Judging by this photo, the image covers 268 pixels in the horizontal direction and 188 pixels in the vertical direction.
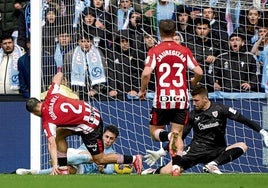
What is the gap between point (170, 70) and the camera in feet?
43.2

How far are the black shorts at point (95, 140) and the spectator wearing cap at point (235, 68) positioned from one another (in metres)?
3.05

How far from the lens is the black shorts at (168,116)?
526 inches

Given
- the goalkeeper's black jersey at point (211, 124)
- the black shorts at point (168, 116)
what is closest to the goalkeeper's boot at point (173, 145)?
the black shorts at point (168, 116)

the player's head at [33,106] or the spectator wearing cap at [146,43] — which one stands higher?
the spectator wearing cap at [146,43]

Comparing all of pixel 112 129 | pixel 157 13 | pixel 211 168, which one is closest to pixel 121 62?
pixel 157 13

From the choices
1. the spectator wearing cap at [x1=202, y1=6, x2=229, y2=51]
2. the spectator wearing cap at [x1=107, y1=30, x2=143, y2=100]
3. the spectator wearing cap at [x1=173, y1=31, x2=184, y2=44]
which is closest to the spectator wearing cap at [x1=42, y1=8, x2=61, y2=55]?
the spectator wearing cap at [x1=107, y1=30, x2=143, y2=100]

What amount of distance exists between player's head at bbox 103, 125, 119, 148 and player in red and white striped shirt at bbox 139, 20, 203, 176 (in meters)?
1.99

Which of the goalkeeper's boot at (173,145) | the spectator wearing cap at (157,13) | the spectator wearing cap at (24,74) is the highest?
the spectator wearing cap at (157,13)

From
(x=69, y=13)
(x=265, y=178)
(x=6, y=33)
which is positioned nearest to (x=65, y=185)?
(x=265, y=178)

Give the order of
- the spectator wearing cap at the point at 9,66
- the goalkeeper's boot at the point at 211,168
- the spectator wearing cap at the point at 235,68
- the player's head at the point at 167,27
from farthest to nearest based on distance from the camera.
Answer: the spectator wearing cap at the point at 9,66 → the spectator wearing cap at the point at 235,68 → the goalkeeper's boot at the point at 211,168 → the player's head at the point at 167,27

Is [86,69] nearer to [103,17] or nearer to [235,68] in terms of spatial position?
[103,17]

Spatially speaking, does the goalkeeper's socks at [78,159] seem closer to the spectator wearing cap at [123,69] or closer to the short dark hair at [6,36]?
the spectator wearing cap at [123,69]

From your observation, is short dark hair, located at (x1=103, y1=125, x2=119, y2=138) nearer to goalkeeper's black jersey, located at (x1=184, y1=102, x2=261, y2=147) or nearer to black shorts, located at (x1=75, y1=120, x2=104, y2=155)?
goalkeeper's black jersey, located at (x1=184, y1=102, x2=261, y2=147)

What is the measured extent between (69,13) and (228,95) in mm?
2766
